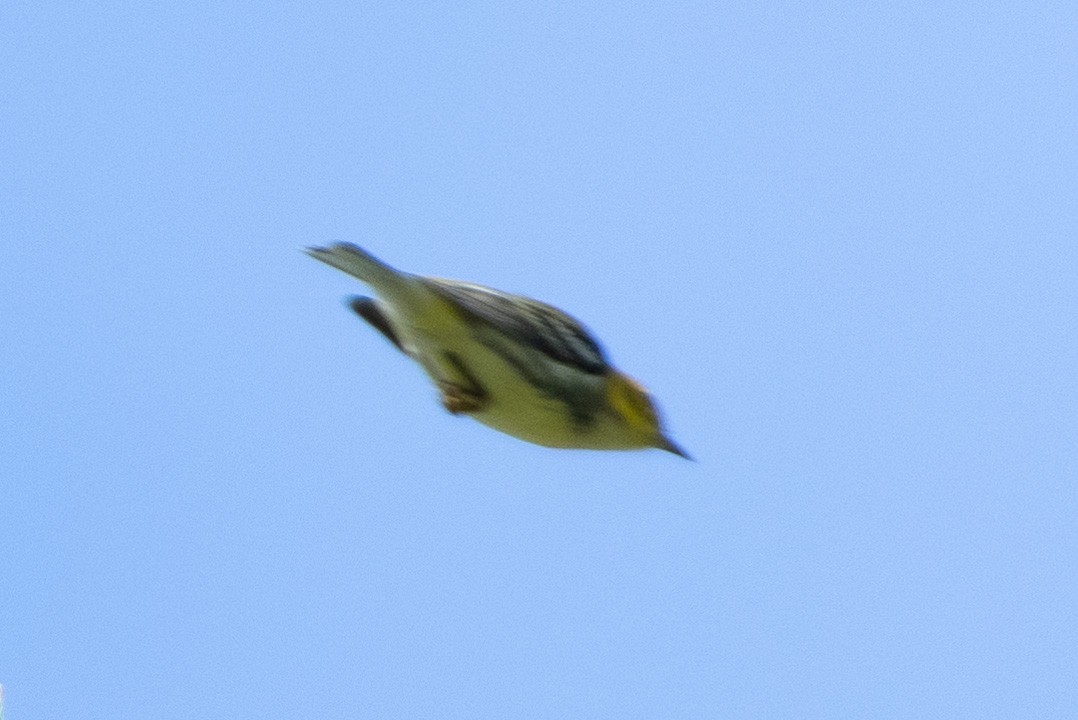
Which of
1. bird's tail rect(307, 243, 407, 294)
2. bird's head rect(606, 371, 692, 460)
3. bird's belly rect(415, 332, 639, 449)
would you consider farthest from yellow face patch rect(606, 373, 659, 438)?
bird's tail rect(307, 243, 407, 294)

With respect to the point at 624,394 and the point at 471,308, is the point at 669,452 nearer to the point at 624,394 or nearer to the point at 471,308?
the point at 624,394

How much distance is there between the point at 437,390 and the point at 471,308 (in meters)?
0.32

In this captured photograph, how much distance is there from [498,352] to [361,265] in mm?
332

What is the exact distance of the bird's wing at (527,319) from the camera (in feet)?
10.1

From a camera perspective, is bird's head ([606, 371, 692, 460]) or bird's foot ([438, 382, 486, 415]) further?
bird's head ([606, 371, 692, 460])

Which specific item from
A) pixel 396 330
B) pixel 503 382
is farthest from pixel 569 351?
pixel 396 330

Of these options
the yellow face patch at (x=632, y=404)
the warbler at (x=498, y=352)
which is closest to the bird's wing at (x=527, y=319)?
the warbler at (x=498, y=352)

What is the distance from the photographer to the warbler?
3074 mm

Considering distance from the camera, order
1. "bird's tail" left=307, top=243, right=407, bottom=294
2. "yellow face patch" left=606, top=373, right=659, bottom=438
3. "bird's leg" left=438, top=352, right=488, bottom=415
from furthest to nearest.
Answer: "yellow face patch" left=606, top=373, right=659, bottom=438 < "bird's leg" left=438, top=352, right=488, bottom=415 < "bird's tail" left=307, top=243, right=407, bottom=294

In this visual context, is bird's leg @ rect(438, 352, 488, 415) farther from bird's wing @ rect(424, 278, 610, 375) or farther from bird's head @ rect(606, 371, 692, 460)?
bird's head @ rect(606, 371, 692, 460)

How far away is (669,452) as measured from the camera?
351 cm

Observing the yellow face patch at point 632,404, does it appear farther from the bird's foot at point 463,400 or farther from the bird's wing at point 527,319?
the bird's foot at point 463,400

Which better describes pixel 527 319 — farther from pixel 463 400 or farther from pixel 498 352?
pixel 463 400

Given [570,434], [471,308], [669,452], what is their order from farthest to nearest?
[669,452] < [570,434] < [471,308]
